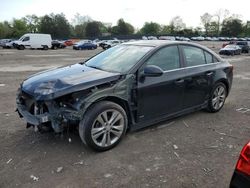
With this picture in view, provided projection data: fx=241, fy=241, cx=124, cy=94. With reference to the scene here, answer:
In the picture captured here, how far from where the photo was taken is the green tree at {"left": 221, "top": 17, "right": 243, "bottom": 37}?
315 feet

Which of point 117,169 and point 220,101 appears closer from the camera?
point 117,169

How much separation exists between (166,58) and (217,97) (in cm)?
181

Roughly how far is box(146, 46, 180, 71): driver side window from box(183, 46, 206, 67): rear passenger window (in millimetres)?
254

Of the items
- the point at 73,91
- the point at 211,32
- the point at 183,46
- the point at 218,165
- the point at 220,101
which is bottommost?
the point at 218,165

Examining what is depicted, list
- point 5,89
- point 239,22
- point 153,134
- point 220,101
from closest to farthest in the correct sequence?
point 153,134 < point 220,101 < point 5,89 < point 239,22

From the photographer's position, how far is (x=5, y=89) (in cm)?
763

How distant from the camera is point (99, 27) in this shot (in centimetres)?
8769

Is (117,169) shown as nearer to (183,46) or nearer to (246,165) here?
(246,165)

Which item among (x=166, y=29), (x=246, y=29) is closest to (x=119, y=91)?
(x=166, y=29)

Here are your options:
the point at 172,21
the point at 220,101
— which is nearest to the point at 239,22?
the point at 172,21

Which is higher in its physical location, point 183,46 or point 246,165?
point 183,46

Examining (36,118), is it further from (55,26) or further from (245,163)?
(55,26)

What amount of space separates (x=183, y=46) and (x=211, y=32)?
4335 inches

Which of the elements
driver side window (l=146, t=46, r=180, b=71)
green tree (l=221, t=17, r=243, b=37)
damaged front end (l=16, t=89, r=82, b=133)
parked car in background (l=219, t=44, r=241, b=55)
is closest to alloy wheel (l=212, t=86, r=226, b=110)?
driver side window (l=146, t=46, r=180, b=71)
